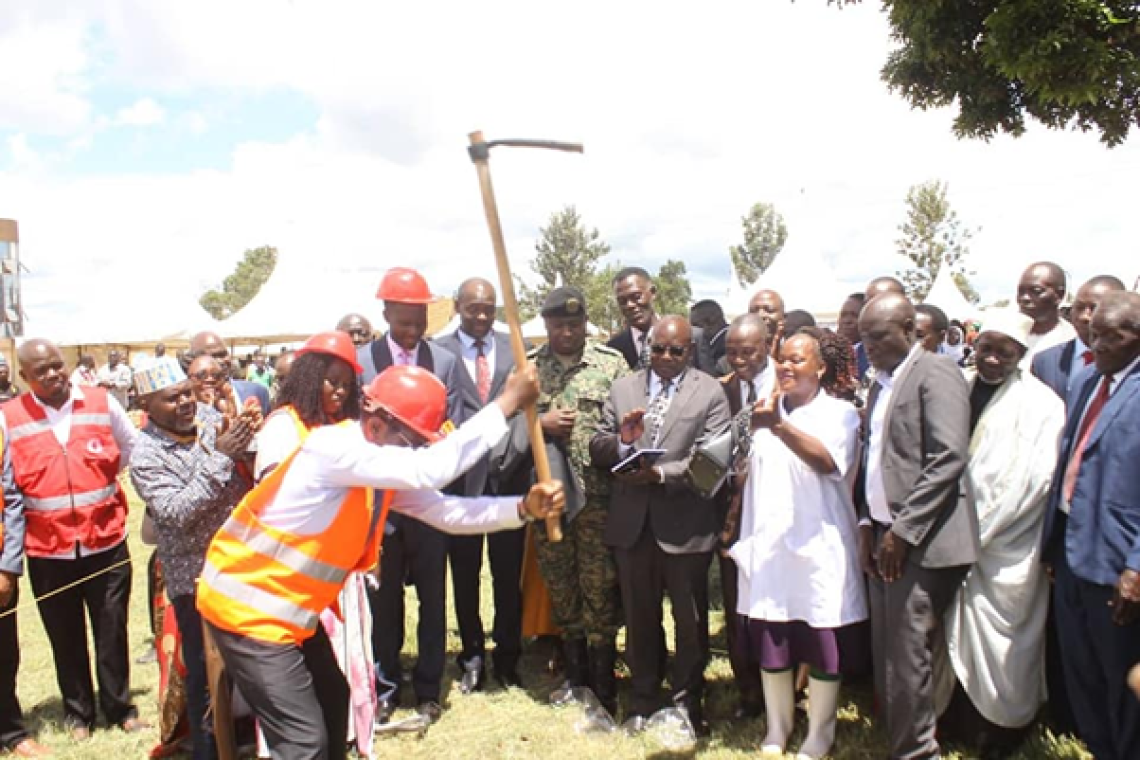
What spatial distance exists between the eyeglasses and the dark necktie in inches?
7.1

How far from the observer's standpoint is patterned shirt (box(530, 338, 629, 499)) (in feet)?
15.5

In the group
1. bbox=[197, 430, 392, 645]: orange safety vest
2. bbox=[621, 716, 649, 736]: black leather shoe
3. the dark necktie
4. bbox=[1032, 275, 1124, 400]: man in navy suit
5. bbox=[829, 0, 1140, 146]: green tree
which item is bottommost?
bbox=[621, 716, 649, 736]: black leather shoe

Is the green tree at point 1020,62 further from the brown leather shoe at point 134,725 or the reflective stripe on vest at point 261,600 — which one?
the brown leather shoe at point 134,725

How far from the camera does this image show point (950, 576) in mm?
3658

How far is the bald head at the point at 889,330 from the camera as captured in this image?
3783 mm

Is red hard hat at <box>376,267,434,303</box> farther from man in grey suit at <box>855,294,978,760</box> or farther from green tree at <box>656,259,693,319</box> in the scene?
green tree at <box>656,259,693,319</box>

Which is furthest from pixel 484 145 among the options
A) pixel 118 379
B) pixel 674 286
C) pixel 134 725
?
pixel 674 286

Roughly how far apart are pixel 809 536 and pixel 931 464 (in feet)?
2.38

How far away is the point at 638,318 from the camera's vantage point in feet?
18.9

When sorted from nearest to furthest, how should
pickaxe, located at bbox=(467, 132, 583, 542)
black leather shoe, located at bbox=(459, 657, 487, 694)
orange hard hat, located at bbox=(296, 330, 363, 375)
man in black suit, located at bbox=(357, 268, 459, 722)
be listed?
pickaxe, located at bbox=(467, 132, 583, 542) < orange hard hat, located at bbox=(296, 330, 363, 375) < man in black suit, located at bbox=(357, 268, 459, 722) < black leather shoe, located at bbox=(459, 657, 487, 694)

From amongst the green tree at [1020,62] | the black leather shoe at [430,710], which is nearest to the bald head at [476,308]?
the black leather shoe at [430,710]

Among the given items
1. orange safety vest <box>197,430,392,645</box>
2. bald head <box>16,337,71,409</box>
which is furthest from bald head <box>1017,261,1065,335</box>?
bald head <box>16,337,71,409</box>

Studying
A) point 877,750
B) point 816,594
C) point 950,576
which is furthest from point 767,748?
point 950,576

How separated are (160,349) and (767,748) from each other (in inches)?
743
